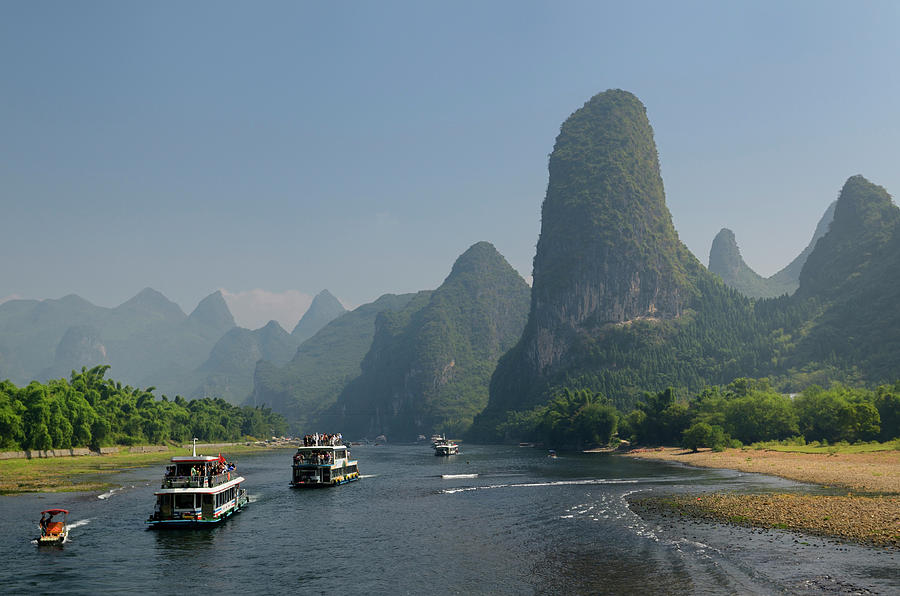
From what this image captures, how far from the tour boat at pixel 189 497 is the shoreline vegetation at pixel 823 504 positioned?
39.1m

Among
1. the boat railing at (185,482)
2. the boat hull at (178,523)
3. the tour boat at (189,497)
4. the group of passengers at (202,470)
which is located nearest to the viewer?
the boat hull at (178,523)

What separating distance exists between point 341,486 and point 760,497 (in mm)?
59291

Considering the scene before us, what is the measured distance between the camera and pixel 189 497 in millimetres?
59094

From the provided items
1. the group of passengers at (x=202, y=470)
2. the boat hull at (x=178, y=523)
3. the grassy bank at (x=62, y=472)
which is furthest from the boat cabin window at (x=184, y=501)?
the grassy bank at (x=62, y=472)

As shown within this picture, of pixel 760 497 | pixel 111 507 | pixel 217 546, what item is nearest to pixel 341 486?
pixel 111 507

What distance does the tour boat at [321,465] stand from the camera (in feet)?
319

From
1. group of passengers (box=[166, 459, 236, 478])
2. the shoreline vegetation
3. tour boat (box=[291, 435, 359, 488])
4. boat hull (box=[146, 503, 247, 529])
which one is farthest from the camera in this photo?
tour boat (box=[291, 435, 359, 488])

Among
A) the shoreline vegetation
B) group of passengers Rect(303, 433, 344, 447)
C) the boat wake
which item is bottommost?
the boat wake

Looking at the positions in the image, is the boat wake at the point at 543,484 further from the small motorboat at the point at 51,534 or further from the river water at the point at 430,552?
the small motorboat at the point at 51,534

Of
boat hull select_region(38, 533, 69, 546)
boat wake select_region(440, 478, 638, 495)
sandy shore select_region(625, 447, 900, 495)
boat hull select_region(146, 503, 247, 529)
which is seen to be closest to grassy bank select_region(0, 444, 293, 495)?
boat hull select_region(146, 503, 247, 529)

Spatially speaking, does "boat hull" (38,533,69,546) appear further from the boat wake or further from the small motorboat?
the boat wake

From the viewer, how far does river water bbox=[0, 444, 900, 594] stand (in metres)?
36.8

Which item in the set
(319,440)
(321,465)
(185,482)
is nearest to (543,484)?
(321,465)

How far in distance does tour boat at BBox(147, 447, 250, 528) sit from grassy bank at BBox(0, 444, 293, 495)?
31.6m
